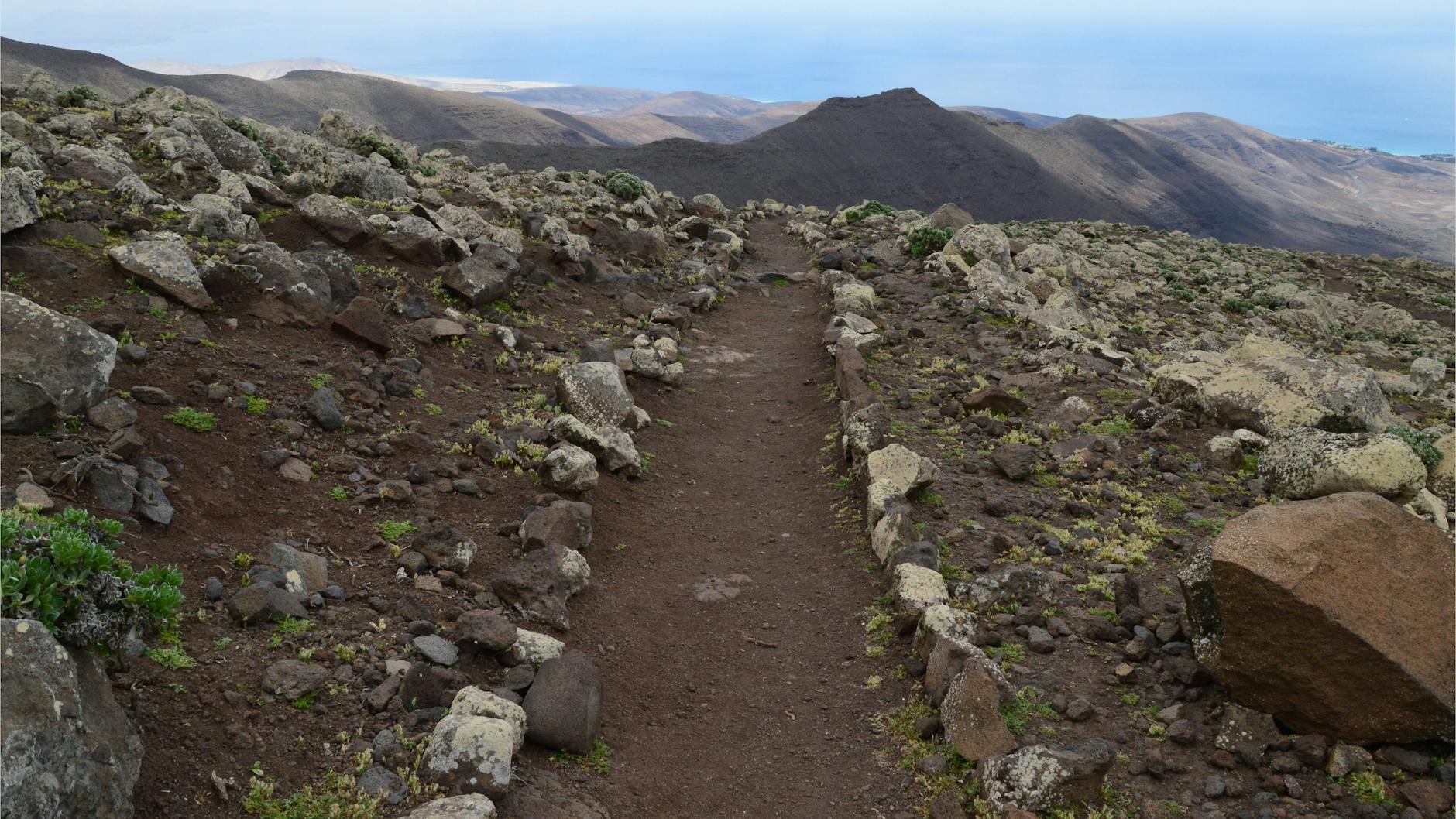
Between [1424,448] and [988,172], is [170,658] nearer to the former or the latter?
[1424,448]

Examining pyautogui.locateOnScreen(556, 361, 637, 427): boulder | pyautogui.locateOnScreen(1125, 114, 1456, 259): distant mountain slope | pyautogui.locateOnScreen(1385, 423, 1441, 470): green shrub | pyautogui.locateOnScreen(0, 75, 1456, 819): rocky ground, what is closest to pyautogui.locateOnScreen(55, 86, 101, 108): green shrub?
pyautogui.locateOnScreen(0, 75, 1456, 819): rocky ground

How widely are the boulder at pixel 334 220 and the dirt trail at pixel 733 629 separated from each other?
7565mm

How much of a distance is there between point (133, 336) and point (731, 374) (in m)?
12.5

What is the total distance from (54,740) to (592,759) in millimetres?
4418

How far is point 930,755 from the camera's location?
27.8 ft

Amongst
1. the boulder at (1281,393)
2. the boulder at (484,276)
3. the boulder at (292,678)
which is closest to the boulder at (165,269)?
the boulder at (484,276)

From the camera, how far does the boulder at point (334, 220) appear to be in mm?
19000

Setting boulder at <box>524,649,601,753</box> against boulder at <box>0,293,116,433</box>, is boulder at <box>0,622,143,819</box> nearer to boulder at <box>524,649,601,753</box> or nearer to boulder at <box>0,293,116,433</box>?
boulder at <box>524,649,601,753</box>

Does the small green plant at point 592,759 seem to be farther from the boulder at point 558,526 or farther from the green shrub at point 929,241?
the green shrub at point 929,241

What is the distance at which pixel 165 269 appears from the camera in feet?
44.7

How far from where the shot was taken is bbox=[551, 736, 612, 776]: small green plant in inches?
324

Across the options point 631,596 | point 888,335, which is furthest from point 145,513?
point 888,335

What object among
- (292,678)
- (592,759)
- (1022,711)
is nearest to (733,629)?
(592,759)

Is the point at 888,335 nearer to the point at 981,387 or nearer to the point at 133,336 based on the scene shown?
the point at 981,387
